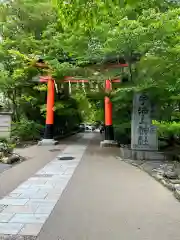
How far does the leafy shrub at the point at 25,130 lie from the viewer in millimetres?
17797

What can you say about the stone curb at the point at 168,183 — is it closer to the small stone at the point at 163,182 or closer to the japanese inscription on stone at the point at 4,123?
the small stone at the point at 163,182

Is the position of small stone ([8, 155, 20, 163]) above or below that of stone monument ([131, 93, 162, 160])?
below

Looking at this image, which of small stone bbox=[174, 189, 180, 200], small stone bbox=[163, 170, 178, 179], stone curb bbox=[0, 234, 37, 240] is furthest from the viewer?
small stone bbox=[163, 170, 178, 179]

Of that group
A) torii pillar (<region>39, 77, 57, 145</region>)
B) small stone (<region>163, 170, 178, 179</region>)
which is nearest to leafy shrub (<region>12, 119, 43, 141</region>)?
torii pillar (<region>39, 77, 57, 145</region>)

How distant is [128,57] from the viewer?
35.2ft

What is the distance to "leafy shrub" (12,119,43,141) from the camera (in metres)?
17.8

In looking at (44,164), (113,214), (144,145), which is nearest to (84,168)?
(44,164)

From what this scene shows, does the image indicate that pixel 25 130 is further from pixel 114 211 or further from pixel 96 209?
pixel 114 211

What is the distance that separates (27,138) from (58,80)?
449cm

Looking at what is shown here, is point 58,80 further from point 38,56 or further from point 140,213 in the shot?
point 140,213

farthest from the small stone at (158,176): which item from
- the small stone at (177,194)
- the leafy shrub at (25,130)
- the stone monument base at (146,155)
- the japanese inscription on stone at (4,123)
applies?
the leafy shrub at (25,130)

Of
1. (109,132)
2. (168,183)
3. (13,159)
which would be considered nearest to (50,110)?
(109,132)

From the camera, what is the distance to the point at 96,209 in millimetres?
4781

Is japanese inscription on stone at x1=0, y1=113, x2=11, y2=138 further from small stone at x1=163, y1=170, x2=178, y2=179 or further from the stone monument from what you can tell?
small stone at x1=163, y1=170, x2=178, y2=179
